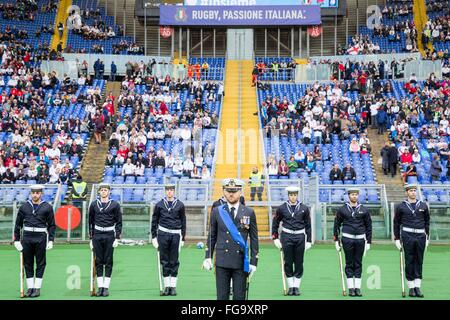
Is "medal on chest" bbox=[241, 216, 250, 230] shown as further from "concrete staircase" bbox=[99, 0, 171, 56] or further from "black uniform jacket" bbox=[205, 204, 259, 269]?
"concrete staircase" bbox=[99, 0, 171, 56]

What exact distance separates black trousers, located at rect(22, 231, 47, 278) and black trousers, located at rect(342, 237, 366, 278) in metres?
5.62

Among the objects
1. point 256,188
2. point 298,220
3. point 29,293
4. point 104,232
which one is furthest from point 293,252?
point 256,188

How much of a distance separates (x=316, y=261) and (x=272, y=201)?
751cm

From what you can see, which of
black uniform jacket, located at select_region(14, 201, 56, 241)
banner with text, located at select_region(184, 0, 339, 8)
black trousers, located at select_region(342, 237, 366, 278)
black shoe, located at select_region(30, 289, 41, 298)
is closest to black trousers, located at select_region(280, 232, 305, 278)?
black trousers, located at select_region(342, 237, 366, 278)

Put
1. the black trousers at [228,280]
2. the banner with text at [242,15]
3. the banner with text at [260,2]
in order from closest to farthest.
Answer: the black trousers at [228,280], the banner with text at [242,15], the banner with text at [260,2]

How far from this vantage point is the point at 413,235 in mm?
18484

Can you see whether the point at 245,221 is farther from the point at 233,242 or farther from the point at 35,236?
the point at 35,236

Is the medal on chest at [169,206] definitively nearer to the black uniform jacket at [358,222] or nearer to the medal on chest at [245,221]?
the black uniform jacket at [358,222]

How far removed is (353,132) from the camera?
42.4m

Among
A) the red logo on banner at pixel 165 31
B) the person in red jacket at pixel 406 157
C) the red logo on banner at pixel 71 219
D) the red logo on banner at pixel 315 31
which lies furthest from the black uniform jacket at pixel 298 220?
the red logo on banner at pixel 165 31

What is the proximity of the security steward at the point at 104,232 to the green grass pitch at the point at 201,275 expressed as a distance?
559mm

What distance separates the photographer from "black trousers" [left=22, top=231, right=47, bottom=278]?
1833 cm

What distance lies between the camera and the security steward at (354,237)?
61.2ft
